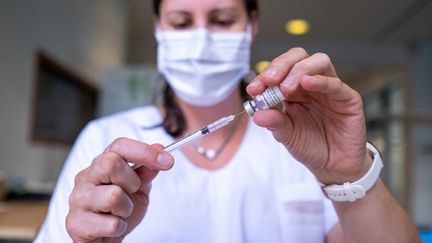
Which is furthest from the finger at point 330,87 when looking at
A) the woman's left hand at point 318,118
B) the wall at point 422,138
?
the wall at point 422,138

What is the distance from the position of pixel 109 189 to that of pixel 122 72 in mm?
2104

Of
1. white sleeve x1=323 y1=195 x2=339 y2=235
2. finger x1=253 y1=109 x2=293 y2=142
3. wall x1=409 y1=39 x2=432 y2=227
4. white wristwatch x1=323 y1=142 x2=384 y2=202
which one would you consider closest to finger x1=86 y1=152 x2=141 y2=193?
finger x1=253 y1=109 x2=293 y2=142

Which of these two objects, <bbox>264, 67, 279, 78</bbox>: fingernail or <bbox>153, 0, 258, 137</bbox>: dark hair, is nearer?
<bbox>264, 67, 279, 78</bbox>: fingernail

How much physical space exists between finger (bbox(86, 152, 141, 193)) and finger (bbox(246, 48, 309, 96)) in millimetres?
165

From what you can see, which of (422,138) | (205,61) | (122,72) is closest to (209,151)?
(205,61)

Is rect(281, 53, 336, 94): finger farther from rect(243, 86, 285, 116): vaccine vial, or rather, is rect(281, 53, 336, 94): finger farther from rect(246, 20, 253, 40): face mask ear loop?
rect(246, 20, 253, 40): face mask ear loop

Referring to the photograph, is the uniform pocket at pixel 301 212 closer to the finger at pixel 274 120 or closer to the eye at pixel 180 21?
the finger at pixel 274 120

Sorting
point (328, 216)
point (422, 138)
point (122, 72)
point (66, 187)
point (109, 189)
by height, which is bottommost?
point (422, 138)

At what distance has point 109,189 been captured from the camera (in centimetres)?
43

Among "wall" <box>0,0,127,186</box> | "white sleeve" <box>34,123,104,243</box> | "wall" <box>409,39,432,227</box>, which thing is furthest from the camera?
"wall" <box>409,39,432,227</box>

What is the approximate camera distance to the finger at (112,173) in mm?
425

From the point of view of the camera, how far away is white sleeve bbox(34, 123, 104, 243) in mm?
601

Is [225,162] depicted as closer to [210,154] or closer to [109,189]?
[210,154]

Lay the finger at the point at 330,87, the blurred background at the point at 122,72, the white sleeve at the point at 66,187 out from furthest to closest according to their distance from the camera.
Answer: the blurred background at the point at 122,72 → the white sleeve at the point at 66,187 → the finger at the point at 330,87
